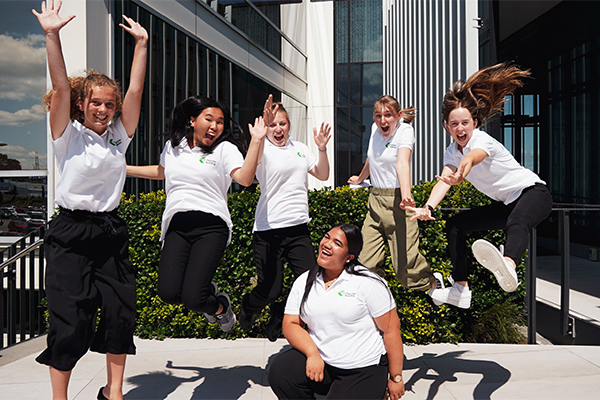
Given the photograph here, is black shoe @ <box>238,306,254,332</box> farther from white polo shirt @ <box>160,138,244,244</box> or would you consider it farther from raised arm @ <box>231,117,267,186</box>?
raised arm @ <box>231,117,267,186</box>

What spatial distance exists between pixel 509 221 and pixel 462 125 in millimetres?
742

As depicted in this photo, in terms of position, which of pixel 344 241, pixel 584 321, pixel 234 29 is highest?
pixel 234 29

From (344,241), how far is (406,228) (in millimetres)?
1208

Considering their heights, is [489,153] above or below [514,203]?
above

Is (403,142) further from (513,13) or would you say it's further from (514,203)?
(513,13)

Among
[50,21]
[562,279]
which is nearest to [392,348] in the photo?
[50,21]

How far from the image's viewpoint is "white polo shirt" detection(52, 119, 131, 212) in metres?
2.78

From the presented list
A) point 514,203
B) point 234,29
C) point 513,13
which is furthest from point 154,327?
point 513,13

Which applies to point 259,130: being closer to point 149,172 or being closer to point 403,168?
point 149,172

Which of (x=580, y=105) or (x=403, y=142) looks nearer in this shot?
(x=403, y=142)

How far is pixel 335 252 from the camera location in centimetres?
279

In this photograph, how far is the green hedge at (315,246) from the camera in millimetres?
4977

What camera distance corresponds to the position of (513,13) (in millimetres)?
A: 12117

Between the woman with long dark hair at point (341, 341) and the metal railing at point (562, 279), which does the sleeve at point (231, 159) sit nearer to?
the woman with long dark hair at point (341, 341)
